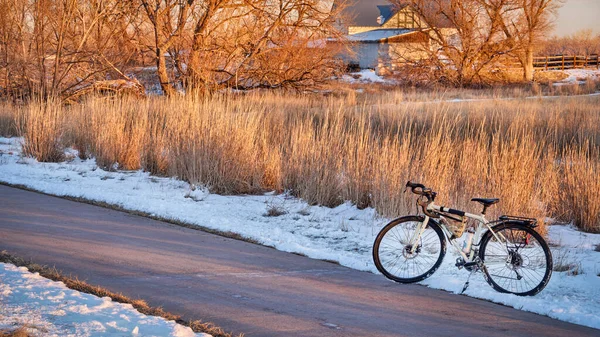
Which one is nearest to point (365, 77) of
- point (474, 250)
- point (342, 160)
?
point (342, 160)

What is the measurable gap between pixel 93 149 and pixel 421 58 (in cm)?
3709

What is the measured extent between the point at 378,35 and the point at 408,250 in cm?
5955

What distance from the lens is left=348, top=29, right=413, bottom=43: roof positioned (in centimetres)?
6069

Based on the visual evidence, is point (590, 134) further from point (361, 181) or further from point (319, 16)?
point (319, 16)

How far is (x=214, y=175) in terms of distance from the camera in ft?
39.9

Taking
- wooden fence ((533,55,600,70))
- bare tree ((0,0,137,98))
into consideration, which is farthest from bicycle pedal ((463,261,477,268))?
wooden fence ((533,55,600,70))

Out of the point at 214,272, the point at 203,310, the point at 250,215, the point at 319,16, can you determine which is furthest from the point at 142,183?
the point at 319,16

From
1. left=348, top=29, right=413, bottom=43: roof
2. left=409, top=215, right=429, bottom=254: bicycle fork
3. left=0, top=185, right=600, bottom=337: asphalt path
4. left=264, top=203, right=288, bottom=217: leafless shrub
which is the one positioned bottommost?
left=264, top=203, right=288, bottom=217: leafless shrub

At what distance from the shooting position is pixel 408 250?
685cm

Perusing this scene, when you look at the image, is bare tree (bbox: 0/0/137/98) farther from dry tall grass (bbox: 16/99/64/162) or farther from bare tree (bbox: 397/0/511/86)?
bare tree (bbox: 397/0/511/86)

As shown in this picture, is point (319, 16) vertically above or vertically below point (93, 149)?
above

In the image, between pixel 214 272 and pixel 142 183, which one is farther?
pixel 142 183

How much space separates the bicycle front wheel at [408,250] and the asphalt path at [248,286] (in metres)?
0.16

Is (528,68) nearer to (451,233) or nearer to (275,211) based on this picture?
(275,211)
